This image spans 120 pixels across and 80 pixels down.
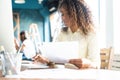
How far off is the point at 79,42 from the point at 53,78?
0.48m

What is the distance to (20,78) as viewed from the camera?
1084mm

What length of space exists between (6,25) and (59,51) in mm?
359

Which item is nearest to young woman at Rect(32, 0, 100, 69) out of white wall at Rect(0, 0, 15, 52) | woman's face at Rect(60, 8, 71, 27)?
woman's face at Rect(60, 8, 71, 27)

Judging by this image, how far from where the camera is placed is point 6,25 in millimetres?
1220

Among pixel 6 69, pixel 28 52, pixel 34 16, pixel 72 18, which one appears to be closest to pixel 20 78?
pixel 6 69

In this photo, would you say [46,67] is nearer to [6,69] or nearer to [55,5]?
[6,69]

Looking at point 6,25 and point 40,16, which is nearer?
point 6,25

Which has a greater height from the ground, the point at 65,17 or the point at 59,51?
the point at 65,17

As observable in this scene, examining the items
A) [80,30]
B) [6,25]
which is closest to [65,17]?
[80,30]

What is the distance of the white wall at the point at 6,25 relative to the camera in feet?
3.99

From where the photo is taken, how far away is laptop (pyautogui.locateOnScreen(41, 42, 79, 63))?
1.35m

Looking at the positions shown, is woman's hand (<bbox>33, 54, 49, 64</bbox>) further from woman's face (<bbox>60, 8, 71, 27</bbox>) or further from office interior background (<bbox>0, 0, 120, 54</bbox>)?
woman's face (<bbox>60, 8, 71, 27</bbox>)

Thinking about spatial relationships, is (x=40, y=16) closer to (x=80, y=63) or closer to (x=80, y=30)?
(x=80, y=30)

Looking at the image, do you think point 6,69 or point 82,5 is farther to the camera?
point 82,5
